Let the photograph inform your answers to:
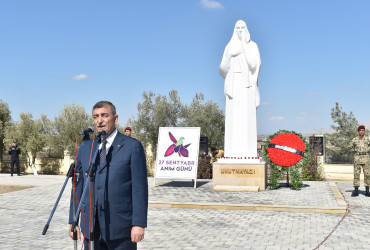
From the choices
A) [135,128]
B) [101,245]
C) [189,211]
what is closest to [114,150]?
[101,245]

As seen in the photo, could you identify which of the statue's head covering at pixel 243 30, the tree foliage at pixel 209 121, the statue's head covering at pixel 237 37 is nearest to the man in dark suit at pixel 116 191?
the statue's head covering at pixel 237 37

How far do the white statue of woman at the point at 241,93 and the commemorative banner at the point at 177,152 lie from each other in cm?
147

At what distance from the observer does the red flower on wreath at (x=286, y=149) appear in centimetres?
1377

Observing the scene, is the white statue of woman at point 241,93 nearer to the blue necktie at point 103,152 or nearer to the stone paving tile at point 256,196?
the stone paving tile at point 256,196

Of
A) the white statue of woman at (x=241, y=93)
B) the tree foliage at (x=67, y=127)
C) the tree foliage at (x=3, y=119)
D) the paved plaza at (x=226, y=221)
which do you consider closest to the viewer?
the paved plaza at (x=226, y=221)

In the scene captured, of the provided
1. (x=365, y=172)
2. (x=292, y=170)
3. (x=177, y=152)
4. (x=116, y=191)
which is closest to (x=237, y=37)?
(x=177, y=152)

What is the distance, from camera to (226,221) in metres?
8.86

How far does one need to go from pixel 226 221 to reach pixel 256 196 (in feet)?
12.1

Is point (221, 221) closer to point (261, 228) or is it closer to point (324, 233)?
point (261, 228)

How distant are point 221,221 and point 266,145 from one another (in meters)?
5.95

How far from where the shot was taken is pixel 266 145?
14344mm

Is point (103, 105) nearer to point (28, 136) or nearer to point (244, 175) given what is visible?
point (244, 175)

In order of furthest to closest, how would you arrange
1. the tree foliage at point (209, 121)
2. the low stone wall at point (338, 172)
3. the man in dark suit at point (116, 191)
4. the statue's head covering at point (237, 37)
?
the tree foliage at point (209, 121) → the low stone wall at point (338, 172) → the statue's head covering at point (237, 37) → the man in dark suit at point (116, 191)

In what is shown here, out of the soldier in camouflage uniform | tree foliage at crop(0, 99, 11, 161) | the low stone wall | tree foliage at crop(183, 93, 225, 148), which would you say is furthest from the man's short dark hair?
tree foliage at crop(183, 93, 225, 148)
